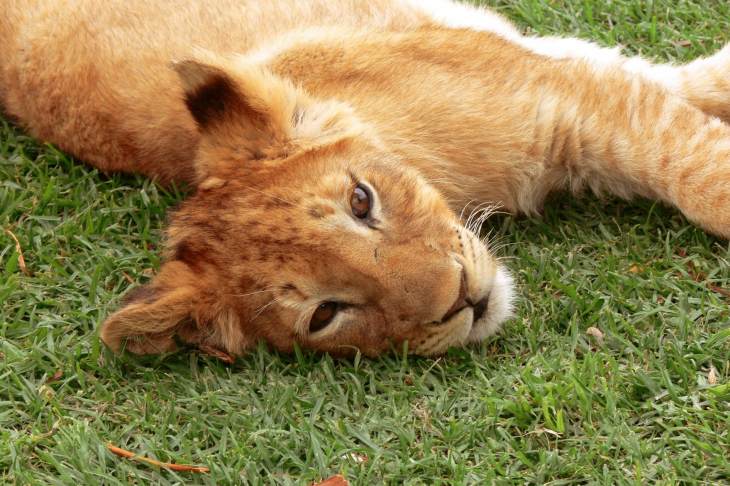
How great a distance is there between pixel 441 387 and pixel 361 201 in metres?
0.75

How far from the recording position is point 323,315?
409cm

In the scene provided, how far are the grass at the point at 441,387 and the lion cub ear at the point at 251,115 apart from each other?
731 millimetres

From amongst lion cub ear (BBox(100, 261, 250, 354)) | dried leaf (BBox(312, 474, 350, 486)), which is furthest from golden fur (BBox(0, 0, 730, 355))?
dried leaf (BBox(312, 474, 350, 486))

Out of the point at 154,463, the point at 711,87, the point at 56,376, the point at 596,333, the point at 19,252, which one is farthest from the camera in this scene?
the point at 711,87

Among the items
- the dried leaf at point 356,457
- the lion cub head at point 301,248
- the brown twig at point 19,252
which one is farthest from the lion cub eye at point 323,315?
the brown twig at point 19,252

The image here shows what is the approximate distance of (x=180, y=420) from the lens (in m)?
4.03

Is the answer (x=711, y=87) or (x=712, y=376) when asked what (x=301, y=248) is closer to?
(x=712, y=376)

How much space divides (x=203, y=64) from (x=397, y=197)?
91cm

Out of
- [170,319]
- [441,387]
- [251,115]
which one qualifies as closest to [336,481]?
[441,387]

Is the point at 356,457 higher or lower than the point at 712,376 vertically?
lower

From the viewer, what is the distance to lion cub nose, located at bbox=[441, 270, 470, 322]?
12.9 feet

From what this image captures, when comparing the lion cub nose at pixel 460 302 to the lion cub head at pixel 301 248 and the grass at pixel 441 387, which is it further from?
the grass at pixel 441 387

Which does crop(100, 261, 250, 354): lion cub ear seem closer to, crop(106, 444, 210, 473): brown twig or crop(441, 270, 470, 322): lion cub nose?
crop(106, 444, 210, 473): brown twig

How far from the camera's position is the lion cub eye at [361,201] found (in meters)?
4.12
